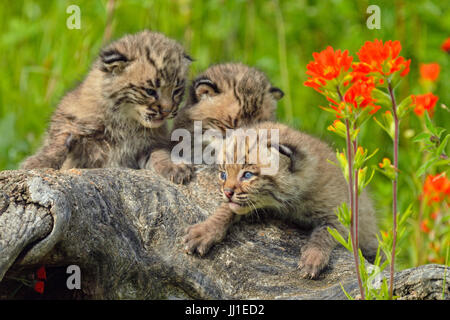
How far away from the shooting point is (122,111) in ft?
14.0

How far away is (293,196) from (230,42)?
3508 mm

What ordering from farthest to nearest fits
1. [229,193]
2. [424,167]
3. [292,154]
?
1. [292,154]
2. [229,193]
3. [424,167]

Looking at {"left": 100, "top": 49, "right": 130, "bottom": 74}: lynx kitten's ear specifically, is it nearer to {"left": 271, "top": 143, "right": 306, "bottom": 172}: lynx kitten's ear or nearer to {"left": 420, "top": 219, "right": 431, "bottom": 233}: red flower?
{"left": 271, "top": 143, "right": 306, "bottom": 172}: lynx kitten's ear

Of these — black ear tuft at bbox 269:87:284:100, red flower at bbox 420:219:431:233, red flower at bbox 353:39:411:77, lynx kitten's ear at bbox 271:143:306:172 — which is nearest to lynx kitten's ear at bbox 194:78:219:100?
black ear tuft at bbox 269:87:284:100

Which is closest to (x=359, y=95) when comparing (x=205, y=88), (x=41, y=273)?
(x=41, y=273)

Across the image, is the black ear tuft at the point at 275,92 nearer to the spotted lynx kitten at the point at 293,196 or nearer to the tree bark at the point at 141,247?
the spotted lynx kitten at the point at 293,196

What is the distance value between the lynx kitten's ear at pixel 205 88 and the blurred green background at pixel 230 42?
1213 mm

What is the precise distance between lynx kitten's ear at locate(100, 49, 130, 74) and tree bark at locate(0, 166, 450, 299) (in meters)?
0.92

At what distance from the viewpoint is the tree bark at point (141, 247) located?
2.73 meters

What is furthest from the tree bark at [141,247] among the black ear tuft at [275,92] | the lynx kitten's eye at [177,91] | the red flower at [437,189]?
the black ear tuft at [275,92]

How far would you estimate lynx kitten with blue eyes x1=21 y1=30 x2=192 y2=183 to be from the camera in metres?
4.17

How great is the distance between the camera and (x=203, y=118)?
168 inches

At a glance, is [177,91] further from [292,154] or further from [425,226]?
[425,226]

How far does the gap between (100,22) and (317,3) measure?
2.40 meters
